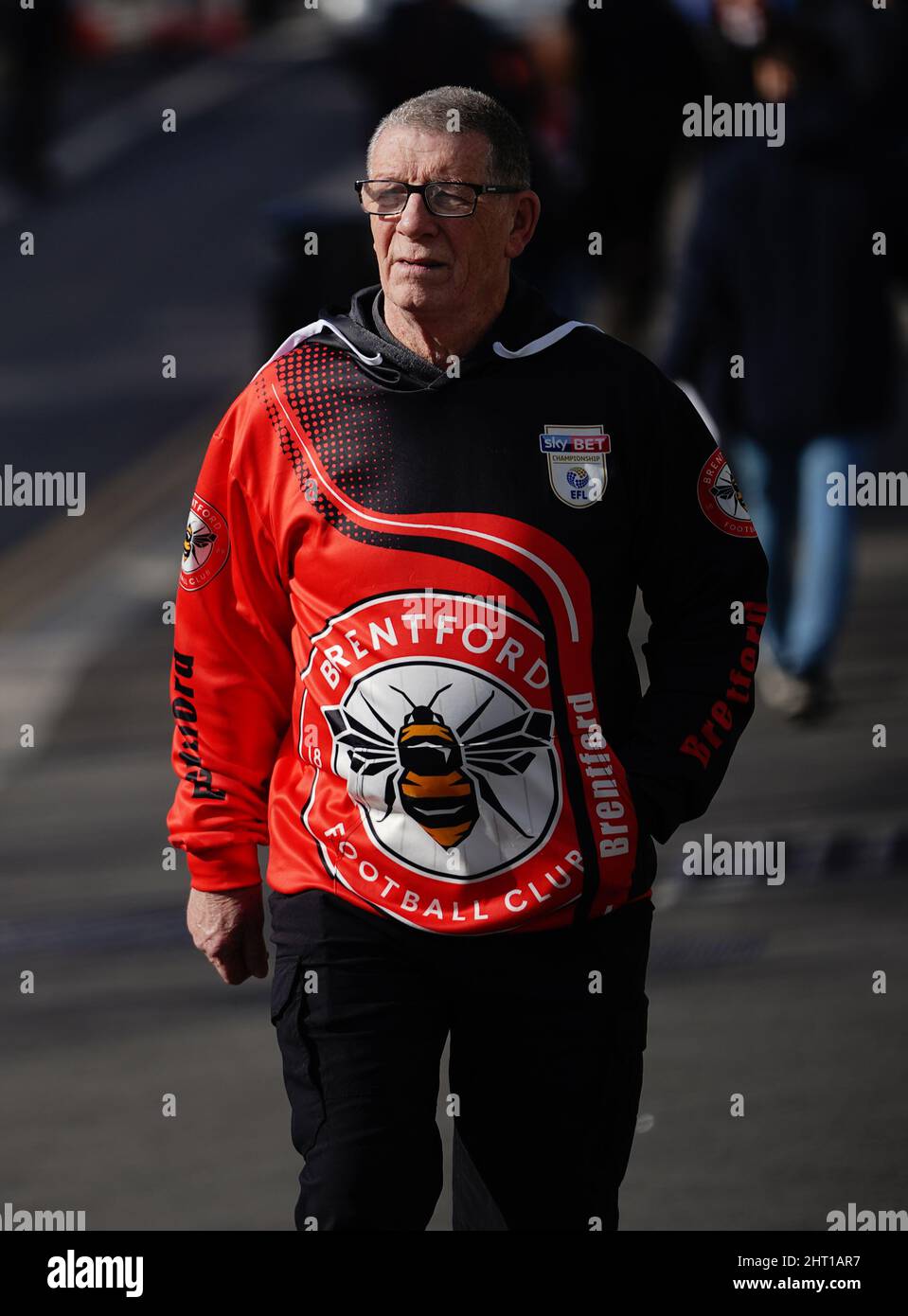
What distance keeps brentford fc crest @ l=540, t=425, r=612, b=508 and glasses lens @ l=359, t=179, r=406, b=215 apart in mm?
383

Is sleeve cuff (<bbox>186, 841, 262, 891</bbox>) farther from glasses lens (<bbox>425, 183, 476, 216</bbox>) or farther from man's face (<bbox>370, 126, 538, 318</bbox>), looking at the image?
glasses lens (<bbox>425, 183, 476, 216</bbox>)

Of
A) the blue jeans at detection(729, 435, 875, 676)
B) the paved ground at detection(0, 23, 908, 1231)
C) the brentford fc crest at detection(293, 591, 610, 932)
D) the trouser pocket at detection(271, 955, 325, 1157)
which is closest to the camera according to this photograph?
the brentford fc crest at detection(293, 591, 610, 932)

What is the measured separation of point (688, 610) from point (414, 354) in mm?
563

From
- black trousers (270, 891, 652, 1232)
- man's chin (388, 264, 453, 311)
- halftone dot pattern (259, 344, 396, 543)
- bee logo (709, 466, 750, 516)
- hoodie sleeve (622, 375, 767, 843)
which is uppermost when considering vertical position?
man's chin (388, 264, 453, 311)

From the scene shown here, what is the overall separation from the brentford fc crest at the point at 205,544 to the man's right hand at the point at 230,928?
49cm

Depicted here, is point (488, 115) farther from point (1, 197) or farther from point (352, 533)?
point (1, 197)

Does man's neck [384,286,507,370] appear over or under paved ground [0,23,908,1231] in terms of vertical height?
over

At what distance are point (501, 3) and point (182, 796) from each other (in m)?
24.3

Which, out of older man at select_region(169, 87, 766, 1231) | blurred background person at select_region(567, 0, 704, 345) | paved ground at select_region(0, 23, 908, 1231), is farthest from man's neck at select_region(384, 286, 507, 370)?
blurred background person at select_region(567, 0, 704, 345)

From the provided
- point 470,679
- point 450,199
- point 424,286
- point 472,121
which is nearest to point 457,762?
point 470,679

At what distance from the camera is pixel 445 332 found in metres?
3.34

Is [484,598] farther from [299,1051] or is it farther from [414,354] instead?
[299,1051]

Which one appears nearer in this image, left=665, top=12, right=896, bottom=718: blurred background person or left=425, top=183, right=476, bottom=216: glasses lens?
left=425, top=183, right=476, bottom=216: glasses lens

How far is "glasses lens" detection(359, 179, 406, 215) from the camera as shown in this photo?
10.8ft
